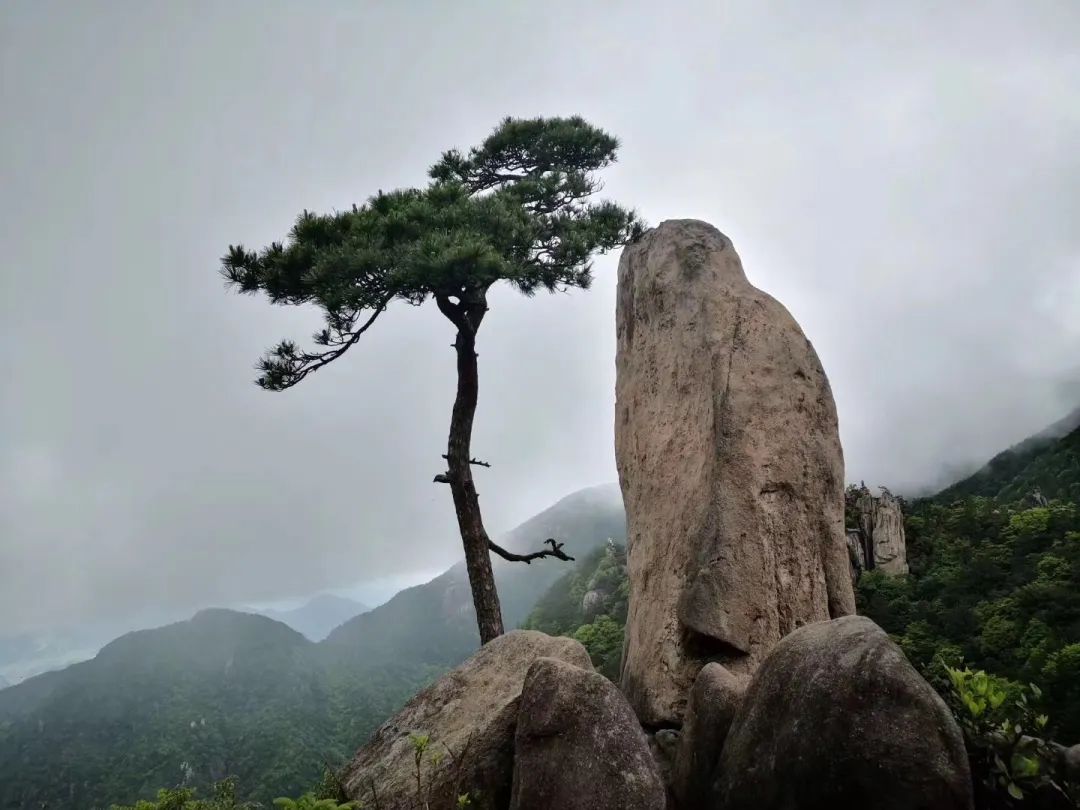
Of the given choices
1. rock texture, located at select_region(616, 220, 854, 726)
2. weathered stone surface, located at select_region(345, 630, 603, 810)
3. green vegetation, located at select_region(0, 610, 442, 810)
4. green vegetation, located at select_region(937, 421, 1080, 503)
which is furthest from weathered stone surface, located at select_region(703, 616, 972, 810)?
green vegetation, located at select_region(937, 421, 1080, 503)

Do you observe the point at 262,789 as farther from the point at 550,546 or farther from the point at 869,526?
the point at 869,526

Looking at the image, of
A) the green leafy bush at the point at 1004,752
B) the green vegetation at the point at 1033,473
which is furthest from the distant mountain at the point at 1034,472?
the green leafy bush at the point at 1004,752

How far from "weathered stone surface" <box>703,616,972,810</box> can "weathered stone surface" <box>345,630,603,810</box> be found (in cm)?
180

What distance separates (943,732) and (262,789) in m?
18.6

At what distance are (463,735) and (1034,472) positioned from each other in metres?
101

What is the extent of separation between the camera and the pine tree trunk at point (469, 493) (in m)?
10.3

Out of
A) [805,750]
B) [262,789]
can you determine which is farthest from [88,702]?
[805,750]

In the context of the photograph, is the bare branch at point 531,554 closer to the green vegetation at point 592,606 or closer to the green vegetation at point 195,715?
the green vegetation at point 195,715

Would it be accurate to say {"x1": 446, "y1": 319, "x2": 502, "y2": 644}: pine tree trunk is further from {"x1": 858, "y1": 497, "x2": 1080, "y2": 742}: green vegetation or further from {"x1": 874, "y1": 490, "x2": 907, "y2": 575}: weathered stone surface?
{"x1": 874, "y1": 490, "x2": 907, "y2": 575}: weathered stone surface

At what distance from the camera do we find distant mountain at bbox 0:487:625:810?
2380cm

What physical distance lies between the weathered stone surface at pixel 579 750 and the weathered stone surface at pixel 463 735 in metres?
0.54

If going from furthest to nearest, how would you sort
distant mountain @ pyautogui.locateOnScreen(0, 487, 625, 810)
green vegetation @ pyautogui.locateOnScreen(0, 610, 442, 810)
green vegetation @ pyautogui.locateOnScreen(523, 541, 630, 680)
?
distant mountain @ pyautogui.locateOnScreen(0, 487, 625, 810), green vegetation @ pyautogui.locateOnScreen(0, 610, 442, 810), green vegetation @ pyautogui.locateOnScreen(523, 541, 630, 680)

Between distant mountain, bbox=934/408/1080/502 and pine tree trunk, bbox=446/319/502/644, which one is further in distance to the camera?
distant mountain, bbox=934/408/1080/502

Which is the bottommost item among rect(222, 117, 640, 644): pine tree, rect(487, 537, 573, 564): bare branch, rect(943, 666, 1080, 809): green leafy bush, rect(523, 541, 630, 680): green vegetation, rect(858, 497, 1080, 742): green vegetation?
rect(858, 497, 1080, 742): green vegetation
